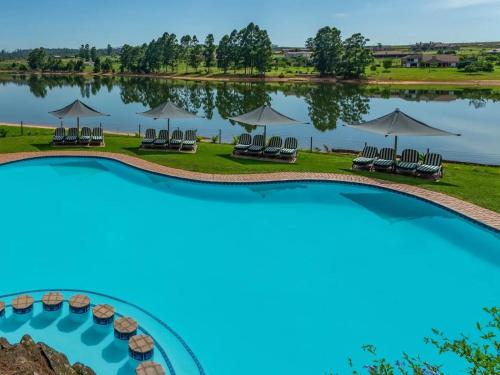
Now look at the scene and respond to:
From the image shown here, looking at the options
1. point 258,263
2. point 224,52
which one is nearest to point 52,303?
point 258,263

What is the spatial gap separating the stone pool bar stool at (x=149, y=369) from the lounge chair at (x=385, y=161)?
1263cm

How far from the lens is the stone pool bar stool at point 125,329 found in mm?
7883

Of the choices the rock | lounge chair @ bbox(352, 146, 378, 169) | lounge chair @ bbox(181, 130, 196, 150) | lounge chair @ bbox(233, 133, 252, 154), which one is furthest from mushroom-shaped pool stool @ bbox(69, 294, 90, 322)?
lounge chair @ bbox(181, 130, 196, 150)

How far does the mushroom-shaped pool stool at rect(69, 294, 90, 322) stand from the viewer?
336 inches

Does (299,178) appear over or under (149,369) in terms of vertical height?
over

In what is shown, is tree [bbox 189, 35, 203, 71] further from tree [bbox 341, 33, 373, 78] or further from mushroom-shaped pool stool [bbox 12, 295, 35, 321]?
mushroom-shaped pool stool [bbox 12, 295, 35, 321]

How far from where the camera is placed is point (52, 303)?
8.66 metres

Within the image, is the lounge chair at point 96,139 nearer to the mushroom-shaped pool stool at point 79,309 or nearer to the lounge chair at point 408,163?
the lounge chair at point 408,163

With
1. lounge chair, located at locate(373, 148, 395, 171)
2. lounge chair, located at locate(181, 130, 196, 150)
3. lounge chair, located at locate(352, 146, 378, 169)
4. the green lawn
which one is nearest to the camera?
the green lawn

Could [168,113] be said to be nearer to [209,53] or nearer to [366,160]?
[366,160]

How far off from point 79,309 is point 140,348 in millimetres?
1845

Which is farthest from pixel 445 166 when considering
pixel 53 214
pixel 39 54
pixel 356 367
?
pixel 39 54

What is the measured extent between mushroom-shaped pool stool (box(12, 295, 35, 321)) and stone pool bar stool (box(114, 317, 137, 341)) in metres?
1.93

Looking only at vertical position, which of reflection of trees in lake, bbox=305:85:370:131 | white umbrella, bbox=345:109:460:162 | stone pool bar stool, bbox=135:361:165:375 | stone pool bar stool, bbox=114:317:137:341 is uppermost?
reflection of trees in lake, bbox=305:85:370:131
